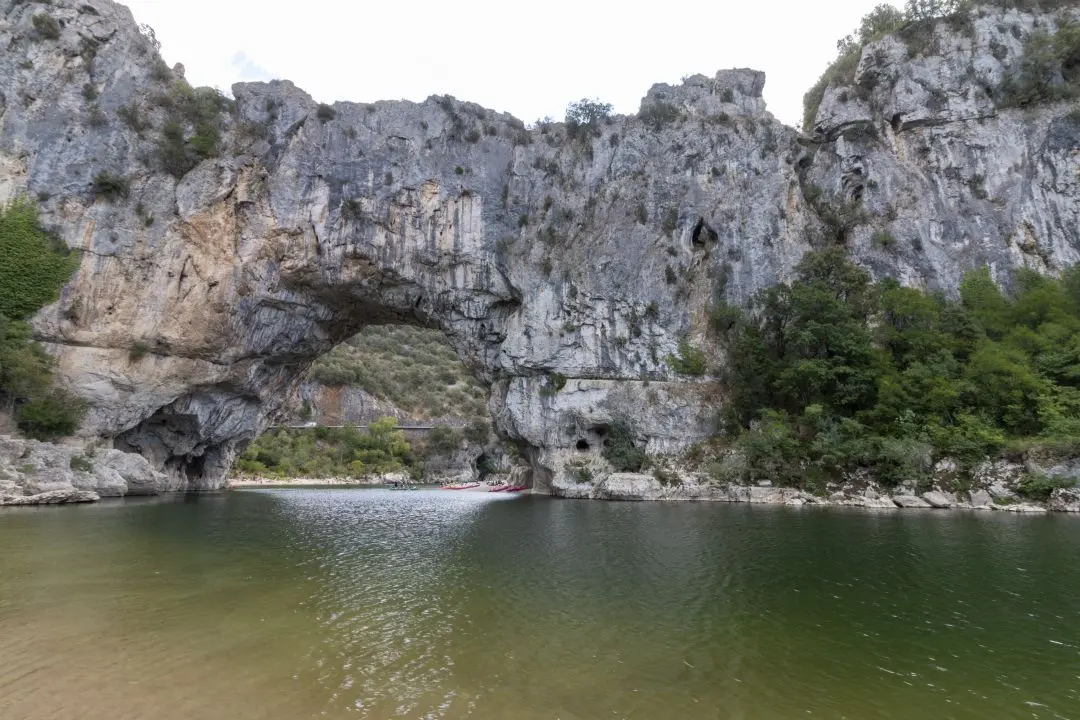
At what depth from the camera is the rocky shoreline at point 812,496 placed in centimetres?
2348

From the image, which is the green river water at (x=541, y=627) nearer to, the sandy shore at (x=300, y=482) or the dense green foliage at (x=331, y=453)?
the sandy shore at (x=300, y=482)

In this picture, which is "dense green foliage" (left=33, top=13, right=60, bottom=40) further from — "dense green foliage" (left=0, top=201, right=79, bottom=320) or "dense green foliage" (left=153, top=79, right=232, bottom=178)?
"dense green foliage" (left=0, top=201, right=79, bottom=320)

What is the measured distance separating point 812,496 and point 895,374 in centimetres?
762

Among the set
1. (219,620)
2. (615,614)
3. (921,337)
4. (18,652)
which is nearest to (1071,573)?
(615,614)

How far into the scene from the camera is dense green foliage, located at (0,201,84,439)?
27422 millimetres

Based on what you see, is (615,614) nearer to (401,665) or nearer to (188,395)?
(401,665)

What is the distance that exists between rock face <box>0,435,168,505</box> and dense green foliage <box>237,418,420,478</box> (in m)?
36.2

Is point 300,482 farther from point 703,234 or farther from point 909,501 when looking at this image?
point 909,501

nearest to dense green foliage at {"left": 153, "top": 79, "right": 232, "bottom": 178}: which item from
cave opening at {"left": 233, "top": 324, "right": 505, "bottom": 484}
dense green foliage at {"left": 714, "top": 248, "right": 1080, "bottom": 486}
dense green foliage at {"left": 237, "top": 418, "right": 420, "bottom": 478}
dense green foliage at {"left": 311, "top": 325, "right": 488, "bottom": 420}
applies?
cave opening at {"left": 233, "top": 324, "right": 505, "bottom": 484}

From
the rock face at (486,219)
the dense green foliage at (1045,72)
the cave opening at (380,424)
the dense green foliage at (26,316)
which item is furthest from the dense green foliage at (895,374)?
the cave opening at (380,424)

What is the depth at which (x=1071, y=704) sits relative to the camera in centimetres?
614

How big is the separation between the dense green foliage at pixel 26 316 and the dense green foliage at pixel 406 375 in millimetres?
49594

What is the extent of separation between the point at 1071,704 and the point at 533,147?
38884 millimetres

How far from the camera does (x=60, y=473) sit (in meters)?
26.1
